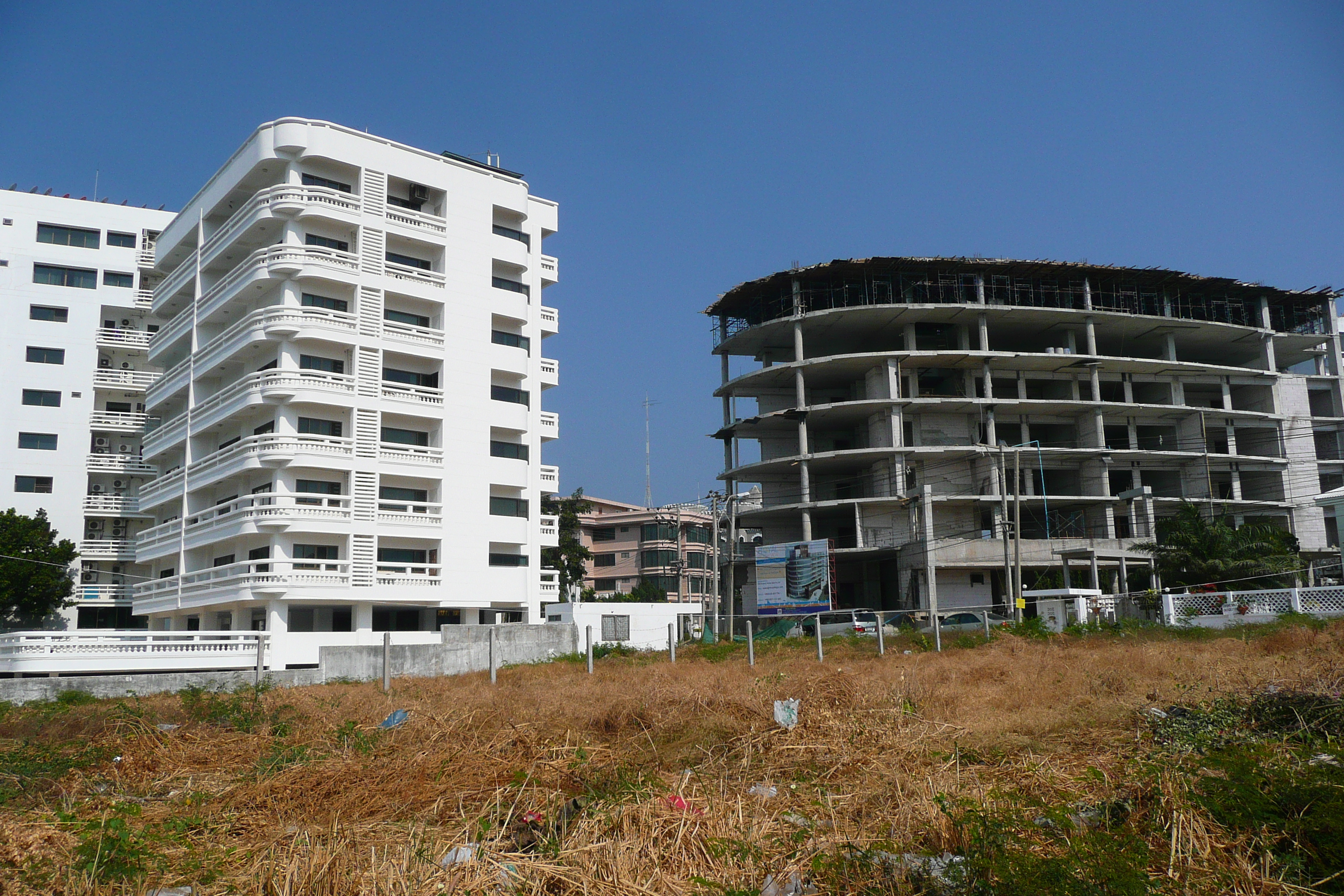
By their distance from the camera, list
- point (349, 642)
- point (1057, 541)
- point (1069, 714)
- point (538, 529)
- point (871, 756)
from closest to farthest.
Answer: point (871, 756) < point (1069, 714) < point (349, 642) < point (538, 529) < point (1057, 541)

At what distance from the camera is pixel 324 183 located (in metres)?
37.7

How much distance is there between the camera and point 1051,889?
217 inches

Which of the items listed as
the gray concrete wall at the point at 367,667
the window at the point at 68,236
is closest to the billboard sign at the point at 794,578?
the gray concrete wall at the point at 367,667

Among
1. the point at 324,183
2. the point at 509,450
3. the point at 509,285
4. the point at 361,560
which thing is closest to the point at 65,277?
the point at 324,183

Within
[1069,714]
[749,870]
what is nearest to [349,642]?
[1069,714]

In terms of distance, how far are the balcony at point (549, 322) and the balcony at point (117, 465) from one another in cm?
2155

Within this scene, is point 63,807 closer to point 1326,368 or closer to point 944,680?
point 944,680

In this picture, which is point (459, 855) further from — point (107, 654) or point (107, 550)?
point (107, 550)

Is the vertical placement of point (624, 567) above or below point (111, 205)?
below

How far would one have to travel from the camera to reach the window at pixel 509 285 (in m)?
41.5

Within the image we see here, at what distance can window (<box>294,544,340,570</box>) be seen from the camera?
34281mm

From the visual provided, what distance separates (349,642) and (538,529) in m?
9.45

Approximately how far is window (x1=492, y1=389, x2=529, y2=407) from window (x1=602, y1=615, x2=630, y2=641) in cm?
1073

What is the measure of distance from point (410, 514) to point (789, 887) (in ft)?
103
